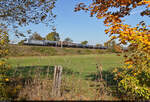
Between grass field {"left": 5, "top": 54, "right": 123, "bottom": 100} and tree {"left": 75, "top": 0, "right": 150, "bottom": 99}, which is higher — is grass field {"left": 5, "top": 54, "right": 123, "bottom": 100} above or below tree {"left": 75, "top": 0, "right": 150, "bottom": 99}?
below

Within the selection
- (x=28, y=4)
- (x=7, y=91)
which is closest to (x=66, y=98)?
(x=7, y=91)

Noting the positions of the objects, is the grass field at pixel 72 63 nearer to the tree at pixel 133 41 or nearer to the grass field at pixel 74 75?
the grass field at pixel 74 75

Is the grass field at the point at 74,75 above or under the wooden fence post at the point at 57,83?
under

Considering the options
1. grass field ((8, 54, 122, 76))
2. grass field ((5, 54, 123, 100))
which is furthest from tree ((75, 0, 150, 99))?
grass field ((8, 54, 122, 76))

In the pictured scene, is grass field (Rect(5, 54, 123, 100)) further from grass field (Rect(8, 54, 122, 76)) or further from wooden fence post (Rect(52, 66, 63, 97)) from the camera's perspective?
wooden fence post (Rect(52, 66, 63, 97))

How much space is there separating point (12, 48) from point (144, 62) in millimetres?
4817

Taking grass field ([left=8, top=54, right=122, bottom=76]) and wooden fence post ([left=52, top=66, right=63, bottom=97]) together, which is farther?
grass field ([left=8, top=54, right=122, bottom=76])

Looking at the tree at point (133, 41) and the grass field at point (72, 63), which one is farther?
the grass field at point (72, 63)

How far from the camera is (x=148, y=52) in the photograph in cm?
360

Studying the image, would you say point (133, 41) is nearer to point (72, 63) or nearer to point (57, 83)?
point (57, 83)

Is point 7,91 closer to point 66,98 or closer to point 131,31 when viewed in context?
point 66,98

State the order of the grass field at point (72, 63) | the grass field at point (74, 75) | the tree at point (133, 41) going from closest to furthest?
1. the tree at point (133, 41)
2. the grass field at point (74, 75)
3. the grass field at point (72, 63)

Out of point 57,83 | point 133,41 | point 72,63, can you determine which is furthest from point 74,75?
point 72,63

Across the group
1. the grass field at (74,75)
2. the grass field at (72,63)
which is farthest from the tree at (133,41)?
the grass field at (72,63)
